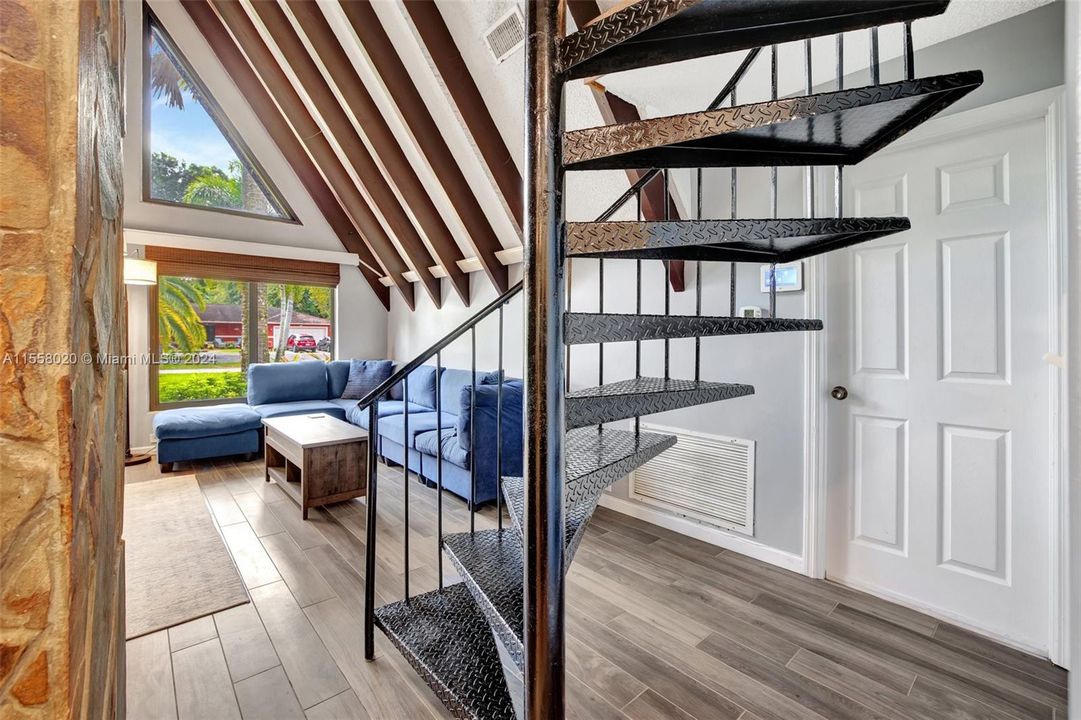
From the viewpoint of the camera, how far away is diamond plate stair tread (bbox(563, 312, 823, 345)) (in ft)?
3.25

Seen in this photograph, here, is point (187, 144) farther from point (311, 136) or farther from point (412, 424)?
point (412, 424)

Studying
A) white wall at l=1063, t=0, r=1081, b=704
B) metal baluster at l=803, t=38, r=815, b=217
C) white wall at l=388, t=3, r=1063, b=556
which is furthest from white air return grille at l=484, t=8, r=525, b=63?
white wall at l=1063, t=0, r=1081, b=704

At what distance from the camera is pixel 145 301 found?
4723 mm

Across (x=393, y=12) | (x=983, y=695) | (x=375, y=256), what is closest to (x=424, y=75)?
(x=393, y=12)

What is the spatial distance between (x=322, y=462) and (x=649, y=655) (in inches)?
93.9

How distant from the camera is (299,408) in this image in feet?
15.8

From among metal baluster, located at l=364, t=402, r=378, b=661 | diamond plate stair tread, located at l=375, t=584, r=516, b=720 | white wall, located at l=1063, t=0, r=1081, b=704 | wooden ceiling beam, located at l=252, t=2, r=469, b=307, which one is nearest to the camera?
white wall, located at l=1063, t=0, r=1081, b=704

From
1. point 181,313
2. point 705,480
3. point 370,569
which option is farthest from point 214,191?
point 705,480

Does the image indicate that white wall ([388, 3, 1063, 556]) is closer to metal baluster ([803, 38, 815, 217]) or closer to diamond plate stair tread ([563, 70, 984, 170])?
metal baluster ([803, 38, 815, 217])

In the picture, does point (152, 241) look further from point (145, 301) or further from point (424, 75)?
point (424, 75)

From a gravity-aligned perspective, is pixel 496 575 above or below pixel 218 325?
below

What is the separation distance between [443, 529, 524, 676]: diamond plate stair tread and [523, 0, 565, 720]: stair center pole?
0.23 metres

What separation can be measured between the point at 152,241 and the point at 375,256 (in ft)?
7.24

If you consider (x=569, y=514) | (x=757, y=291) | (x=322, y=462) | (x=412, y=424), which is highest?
(x=757, y=291)
